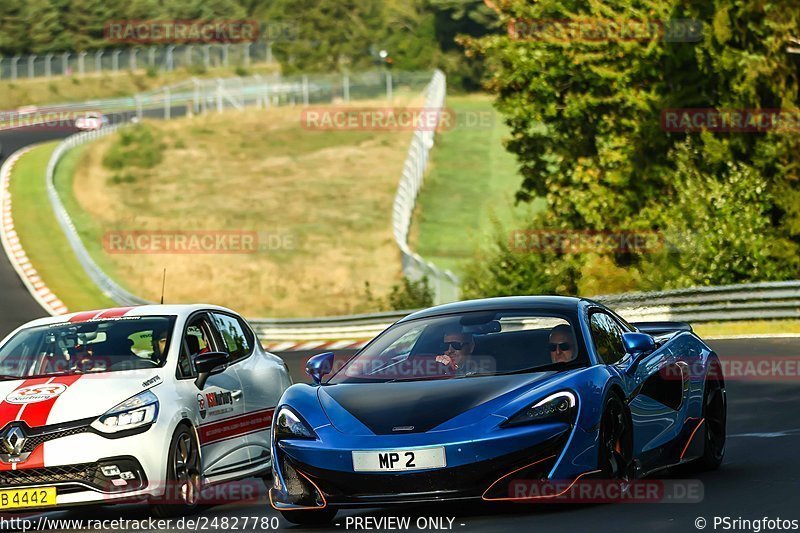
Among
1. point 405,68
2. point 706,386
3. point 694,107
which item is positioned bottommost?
point 405,68

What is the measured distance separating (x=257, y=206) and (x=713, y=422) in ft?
169

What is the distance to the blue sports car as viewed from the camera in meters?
8.55

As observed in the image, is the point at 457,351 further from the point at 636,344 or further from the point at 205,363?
the point at 205,363

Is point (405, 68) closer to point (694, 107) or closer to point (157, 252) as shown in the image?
point (157, 252)

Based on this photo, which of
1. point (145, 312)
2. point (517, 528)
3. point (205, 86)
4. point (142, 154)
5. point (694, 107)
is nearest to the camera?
point (517, 528)

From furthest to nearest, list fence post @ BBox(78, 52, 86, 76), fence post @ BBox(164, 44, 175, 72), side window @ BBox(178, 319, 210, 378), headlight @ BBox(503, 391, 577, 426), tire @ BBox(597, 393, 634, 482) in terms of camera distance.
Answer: fence post @ BBox(164, 44, 175, 72) < fence post @ BBox(78, 52, 86, 76) < side window @ BBox(178, 319, 210, 378) < tire @ BBox(597, 393, 634, 482) < headlight @ BBox(503, 391, 577, 426)

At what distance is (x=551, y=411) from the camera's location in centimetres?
876

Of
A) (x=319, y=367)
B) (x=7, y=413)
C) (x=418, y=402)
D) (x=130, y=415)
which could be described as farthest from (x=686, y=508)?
(x=7, y=413)

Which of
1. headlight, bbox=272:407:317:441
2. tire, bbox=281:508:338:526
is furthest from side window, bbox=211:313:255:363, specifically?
tire, bbox=281:508:338:526

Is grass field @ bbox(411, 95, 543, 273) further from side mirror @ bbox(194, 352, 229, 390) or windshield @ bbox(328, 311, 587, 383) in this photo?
windshield @ bbox(328, 311, 587, 383)

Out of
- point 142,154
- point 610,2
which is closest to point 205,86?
point 142,154

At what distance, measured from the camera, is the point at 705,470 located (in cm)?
1112

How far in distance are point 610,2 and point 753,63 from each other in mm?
7686

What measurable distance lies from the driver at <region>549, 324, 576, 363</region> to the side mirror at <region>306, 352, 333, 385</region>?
1.45m
